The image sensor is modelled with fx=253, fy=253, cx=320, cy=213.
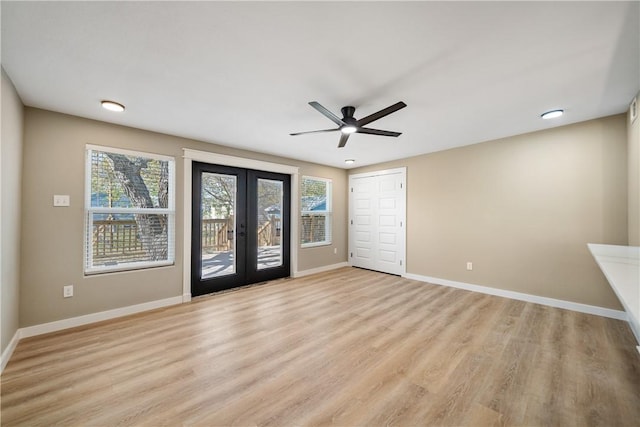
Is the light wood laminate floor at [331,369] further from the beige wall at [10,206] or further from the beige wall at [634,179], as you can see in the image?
the beige wall at [634,179]

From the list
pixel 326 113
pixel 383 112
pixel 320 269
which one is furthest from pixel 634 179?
pixel 320 269

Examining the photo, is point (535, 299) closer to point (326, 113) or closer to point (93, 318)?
point (326, 113)

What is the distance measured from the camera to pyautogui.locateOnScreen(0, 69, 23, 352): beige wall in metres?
2.06

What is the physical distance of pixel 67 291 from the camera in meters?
2.81

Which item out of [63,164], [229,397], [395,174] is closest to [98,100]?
[63,164]

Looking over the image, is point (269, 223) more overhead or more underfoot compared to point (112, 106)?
more underfoot

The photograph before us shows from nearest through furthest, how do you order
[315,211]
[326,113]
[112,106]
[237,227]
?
[326,113], [112,106], [237,227], [315,211]

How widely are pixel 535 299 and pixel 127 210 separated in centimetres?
557

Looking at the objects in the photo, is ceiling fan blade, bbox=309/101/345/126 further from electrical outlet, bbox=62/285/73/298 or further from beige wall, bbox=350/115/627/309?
electrical outlet, bbox=62/285/73/298

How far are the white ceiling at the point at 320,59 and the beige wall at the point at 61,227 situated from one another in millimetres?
239

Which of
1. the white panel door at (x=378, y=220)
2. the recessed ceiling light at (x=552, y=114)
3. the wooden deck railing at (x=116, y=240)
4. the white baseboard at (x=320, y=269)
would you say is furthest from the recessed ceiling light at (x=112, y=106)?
the recessed ceiling light at (x=552, y=114)

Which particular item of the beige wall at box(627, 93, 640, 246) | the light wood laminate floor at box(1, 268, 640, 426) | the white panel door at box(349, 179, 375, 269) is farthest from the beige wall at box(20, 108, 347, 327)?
the beige wall at box(627, 93, 640, 246)

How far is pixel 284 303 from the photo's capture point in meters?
3.53

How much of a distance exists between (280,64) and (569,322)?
13.4ft
